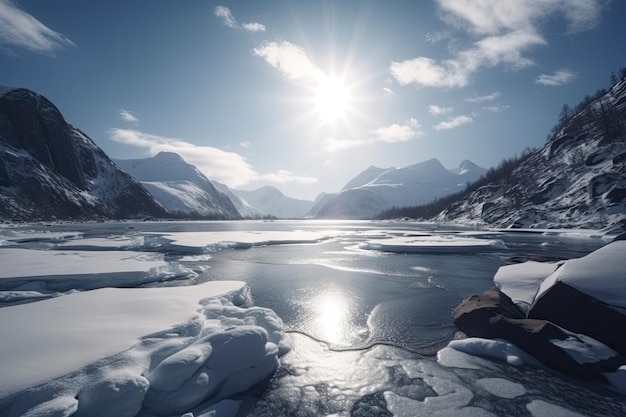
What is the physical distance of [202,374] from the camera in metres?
5.73

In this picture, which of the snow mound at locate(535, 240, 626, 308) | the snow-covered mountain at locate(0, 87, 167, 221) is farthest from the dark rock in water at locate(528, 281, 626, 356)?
the snow-covered mountain at locate(0, 87, 167, 221)

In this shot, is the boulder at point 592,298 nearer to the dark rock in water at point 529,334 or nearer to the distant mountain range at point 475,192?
the dark rock in water at point 529,334

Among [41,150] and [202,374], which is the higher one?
[41,150]

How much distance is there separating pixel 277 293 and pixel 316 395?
297 inches

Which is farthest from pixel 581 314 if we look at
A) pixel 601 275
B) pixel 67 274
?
pixel 67 274

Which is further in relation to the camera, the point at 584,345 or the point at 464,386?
the point at 584,345

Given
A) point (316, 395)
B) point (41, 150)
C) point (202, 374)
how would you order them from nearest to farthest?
point (202, 374) → point (316, 395) → point (41, 150)

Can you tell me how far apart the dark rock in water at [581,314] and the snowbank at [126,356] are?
300 inches

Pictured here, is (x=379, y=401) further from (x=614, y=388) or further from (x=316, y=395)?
(x=614, y=388)

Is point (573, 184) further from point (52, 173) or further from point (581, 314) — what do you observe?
point (52, 173)

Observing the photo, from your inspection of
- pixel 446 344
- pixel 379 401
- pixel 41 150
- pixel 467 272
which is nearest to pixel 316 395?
pixel 379 401

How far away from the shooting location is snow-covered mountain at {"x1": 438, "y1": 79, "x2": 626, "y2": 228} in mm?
58344

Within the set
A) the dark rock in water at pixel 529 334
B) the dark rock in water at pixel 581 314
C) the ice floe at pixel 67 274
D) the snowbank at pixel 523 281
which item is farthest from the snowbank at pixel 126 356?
the snowbank at pixel 523 281

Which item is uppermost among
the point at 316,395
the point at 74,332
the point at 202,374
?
the point at 74,332
